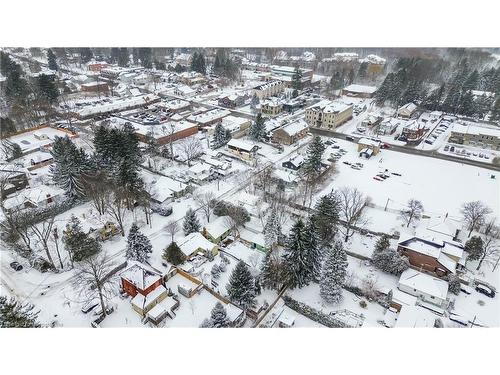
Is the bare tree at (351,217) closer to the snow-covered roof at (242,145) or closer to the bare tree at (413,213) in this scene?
the bare tree at (413,213)

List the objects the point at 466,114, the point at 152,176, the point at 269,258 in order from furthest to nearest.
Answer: the point at 466,114
the point at 152,176
the point at 269,258

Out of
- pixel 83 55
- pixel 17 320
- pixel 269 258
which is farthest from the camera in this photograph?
pixel 83 55

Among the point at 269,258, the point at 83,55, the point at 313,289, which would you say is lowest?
the point at 313,289

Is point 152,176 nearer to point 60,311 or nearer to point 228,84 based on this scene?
point 60,311

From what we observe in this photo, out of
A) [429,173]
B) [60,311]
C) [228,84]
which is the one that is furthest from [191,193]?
[228,84]

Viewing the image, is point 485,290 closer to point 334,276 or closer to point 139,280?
point 334,276

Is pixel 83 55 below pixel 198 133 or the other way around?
the other way around

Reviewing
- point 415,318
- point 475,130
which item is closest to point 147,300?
point 415,318

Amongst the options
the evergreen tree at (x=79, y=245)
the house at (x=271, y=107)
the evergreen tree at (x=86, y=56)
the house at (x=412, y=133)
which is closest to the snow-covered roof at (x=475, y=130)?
the house at (x=412, y=133)
